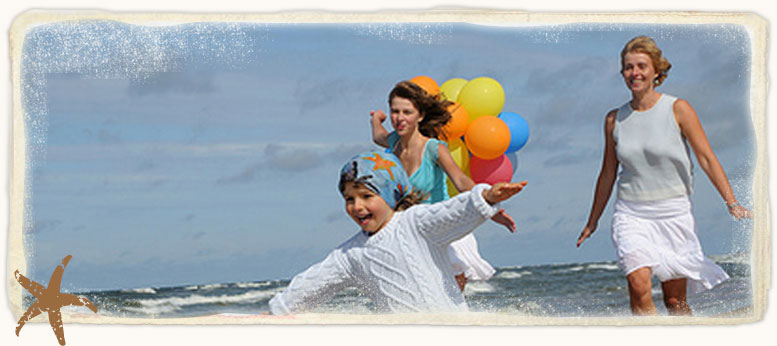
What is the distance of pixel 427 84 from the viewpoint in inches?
225

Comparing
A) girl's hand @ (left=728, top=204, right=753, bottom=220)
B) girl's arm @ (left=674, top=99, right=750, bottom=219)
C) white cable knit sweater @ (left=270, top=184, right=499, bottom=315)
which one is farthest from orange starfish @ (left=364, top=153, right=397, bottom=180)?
girl's hand @ (left=728, top=204, right=753, bottom=220)

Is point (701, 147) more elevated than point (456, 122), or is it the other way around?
point (456, 122)

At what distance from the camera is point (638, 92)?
5.46 metres

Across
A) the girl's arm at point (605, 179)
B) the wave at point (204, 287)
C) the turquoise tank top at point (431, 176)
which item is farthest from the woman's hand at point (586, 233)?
the wave at point (204, 287)

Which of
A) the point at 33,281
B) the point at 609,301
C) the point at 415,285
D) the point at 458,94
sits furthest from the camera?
the point at 609,301

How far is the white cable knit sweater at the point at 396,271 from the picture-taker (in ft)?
16.2

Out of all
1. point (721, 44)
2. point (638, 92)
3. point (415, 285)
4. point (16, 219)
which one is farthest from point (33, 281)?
point (721, 44)

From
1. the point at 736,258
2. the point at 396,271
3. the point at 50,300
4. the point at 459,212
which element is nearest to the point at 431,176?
the point at 396,271

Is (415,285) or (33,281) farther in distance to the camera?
(33,281)

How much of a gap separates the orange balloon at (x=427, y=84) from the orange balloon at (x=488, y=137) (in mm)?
280

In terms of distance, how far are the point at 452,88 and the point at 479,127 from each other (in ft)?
1.17

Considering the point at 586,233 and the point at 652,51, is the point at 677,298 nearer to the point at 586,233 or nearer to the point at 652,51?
the point at 586,233

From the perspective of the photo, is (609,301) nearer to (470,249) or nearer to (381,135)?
(470,249)

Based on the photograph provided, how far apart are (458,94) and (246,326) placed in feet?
5.76
